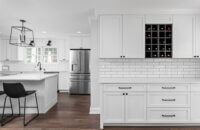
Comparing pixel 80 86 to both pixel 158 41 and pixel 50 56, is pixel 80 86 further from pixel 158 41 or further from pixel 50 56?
pixel 158 41

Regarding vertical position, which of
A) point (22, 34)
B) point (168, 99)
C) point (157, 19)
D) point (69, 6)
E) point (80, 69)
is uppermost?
point (69, 6)

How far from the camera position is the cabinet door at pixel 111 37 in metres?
3.23

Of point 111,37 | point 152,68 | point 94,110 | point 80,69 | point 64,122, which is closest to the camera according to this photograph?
point 64,122

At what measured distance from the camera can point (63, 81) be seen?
651 cm

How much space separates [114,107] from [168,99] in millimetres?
1083

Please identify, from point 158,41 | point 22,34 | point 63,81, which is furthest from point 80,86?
point 158,41

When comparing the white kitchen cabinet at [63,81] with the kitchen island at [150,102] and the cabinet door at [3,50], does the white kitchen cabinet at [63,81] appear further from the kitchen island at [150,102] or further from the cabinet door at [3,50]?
the kitchen island at [150,102]

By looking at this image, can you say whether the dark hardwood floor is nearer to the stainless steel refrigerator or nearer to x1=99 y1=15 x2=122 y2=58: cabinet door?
x1=99 y1=15 x2=122 y2=58: cabinet door

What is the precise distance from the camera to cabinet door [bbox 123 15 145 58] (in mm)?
3211

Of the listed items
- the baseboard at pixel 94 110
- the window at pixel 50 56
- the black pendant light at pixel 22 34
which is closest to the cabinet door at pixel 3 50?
the black pendant light at pixel 22 34

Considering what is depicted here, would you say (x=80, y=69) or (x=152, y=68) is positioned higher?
(x=152, y=68)

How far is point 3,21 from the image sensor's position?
4.40m

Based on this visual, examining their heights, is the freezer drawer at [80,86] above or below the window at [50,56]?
below

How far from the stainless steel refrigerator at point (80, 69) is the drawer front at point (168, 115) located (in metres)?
3.46
